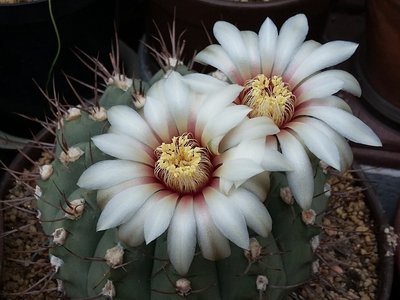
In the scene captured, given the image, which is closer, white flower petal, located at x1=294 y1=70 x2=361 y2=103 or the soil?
white flower petal, located at x1=294 y1=70 x2=361 y2=103

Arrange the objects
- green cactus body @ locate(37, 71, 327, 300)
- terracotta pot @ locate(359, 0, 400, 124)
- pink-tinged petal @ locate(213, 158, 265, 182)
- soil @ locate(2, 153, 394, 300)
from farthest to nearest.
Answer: terracotta pot @ locate(359, 0, 400, 124) < soil @ locate(2, 153, 394, 300) < green cactus body @ locate(37, 71, 327, 300) < pink-tinged petal @ locate(213, 158, 265, 182)

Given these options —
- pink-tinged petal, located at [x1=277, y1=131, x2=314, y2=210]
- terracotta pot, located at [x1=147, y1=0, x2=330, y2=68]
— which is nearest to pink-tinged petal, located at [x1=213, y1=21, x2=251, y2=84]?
pink-tinged petal, located at [x1=277, y1=131, x2=314, y2=210]

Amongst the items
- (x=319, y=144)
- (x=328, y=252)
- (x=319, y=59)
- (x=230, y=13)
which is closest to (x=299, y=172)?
(x=319, y=144)

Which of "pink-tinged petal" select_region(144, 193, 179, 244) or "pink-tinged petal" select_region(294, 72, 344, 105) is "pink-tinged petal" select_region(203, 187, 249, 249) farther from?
"pink-tinged petal" select_region(294, 72, 344, 105)

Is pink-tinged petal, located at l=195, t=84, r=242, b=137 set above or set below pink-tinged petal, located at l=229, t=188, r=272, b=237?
A: above

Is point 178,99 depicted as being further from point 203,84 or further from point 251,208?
point 251,208

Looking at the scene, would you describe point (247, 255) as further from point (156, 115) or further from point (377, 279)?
point (377, 279)

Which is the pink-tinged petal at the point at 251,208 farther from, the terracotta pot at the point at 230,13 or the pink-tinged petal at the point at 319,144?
the terracotta pot at the point at 230,13
